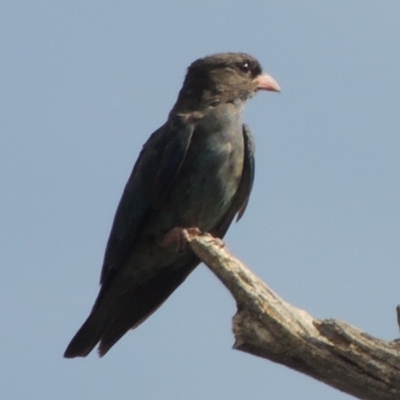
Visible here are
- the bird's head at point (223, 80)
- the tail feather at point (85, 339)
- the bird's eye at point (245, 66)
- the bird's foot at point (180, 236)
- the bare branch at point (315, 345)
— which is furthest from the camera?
the bird's eye at point (245, 66)

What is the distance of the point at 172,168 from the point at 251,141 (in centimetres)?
77

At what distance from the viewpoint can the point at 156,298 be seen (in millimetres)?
9109

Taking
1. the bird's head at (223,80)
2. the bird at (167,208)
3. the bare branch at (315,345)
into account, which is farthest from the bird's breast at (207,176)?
the bare branch at (315,345)

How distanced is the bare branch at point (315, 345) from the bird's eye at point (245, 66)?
3.90 metres

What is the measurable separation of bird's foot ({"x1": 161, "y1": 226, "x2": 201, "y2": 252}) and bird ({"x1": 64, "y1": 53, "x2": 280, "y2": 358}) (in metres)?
0.01

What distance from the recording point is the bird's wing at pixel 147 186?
346 inches

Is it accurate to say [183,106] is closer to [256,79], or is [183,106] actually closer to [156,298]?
[256,79]

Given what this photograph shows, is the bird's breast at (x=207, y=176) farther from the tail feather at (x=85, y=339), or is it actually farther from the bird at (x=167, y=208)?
the tail feather at (x=85, y=339)

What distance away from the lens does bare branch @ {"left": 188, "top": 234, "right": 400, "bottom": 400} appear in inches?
229

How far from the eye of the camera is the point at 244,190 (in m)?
9.18

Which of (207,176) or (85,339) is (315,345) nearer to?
(207,176)

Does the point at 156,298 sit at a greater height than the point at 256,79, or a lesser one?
lesser

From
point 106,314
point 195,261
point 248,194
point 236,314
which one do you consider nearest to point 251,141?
point 248,194

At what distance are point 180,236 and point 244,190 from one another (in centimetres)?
87
